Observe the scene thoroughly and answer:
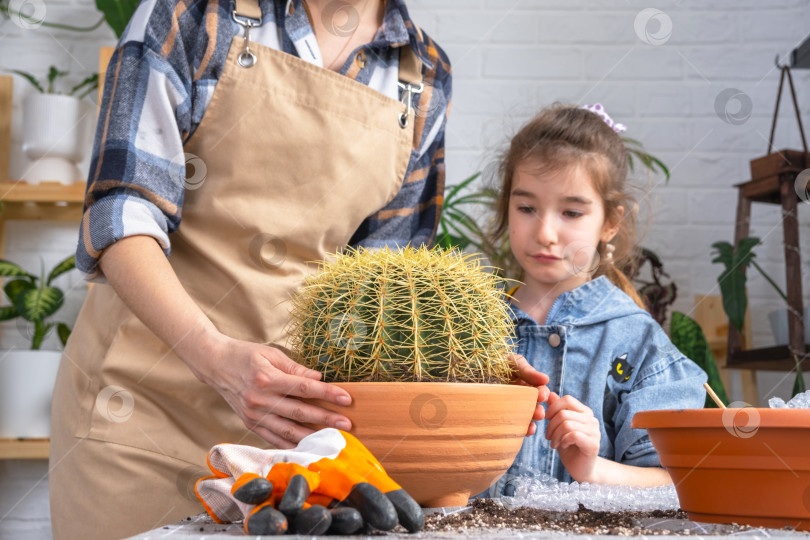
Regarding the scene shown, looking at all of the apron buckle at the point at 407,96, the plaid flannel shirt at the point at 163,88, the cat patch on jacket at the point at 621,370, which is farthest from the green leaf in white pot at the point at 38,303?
the cat patch on jacket at the point at 621,370

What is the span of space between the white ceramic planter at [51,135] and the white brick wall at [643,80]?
7.4 inches

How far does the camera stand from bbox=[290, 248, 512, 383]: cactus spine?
22.6 inches

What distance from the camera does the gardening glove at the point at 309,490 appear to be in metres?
0.41

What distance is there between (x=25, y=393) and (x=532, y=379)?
1500mm

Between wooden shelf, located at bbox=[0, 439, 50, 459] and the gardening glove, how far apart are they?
4.77ft

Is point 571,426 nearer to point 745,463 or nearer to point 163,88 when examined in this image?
point 745,463

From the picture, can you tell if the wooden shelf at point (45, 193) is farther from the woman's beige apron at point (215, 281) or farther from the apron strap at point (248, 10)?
the apron strap at point (248, 10)

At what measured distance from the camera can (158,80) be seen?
0.85 m

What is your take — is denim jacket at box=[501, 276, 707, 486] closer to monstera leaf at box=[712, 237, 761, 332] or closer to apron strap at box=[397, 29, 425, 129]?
apron strap at box=[397, 29, 425, 129]

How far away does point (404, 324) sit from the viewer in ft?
1.89

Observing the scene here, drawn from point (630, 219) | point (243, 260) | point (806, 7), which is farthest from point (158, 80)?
point (806, 7)

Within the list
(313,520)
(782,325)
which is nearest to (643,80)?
(782,325)

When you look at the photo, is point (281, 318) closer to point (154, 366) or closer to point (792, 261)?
point (154, 366)

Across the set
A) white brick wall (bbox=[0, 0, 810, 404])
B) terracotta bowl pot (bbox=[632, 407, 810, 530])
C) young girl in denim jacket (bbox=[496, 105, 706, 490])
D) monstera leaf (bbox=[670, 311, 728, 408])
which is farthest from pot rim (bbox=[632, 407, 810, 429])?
white brick wall (bbox=[0, 0, 810, 404])
